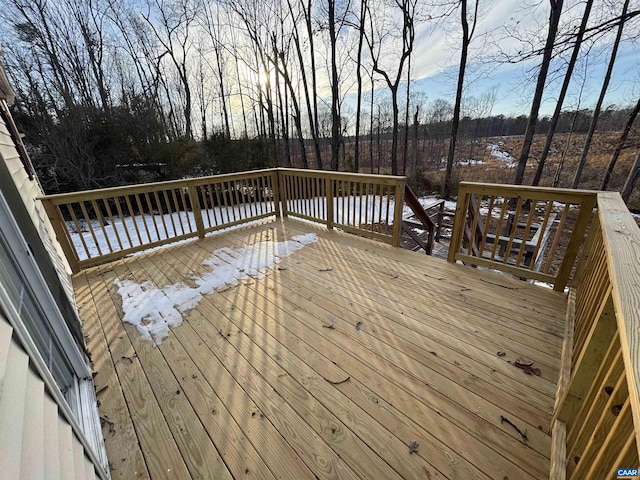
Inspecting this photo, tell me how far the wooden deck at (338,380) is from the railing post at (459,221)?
269mm

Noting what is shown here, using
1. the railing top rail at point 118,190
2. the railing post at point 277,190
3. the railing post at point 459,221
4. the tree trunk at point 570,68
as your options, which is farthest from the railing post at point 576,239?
the tree trunk at point 570,68

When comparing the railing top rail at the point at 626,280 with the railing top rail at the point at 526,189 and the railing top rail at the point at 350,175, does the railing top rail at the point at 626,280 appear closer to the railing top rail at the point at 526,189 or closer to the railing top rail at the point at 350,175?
the railing top rail at the point at 526,189

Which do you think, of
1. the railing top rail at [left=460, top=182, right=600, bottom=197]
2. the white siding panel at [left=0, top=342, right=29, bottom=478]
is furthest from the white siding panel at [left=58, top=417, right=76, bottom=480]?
the railing top rail at [left=460, top=182, right=600, bottom=197]

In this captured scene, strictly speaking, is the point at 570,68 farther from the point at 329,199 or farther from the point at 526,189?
the point at 329,199

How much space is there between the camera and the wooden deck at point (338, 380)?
1.31 m

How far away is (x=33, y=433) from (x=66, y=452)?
254 millimetres

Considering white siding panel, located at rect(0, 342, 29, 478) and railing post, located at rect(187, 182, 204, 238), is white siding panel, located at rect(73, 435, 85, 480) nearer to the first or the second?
white siding panel, located at rect(0, 342, 29, 478)

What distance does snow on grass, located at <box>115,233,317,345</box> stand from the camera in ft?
7.59

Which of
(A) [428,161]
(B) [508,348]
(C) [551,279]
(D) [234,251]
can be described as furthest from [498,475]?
(A) [428,161]

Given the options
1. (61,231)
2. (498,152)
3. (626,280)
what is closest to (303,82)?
(61,231)

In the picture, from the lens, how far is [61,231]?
297 centimetres

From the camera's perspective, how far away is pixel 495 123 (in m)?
19.1

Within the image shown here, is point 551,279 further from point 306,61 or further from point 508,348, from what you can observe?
point 306,61

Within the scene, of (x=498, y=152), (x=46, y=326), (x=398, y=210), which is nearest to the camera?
(x=46, y=326)
